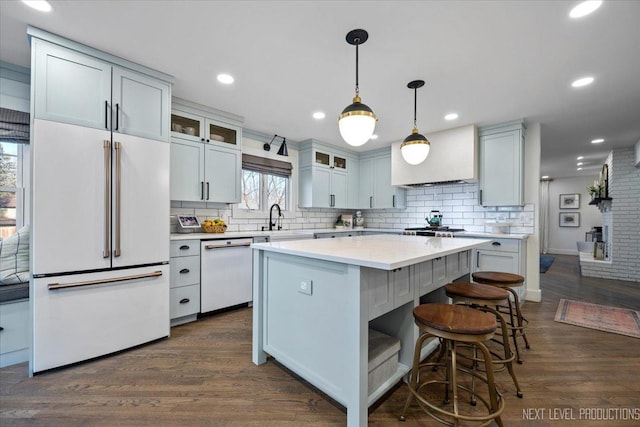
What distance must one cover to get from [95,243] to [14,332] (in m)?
0.89

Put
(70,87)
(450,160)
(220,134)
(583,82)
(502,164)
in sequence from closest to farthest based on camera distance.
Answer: (70,87) → (583,82) → (220,134) → (502,164) → (450,160)

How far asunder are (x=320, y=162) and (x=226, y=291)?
2.69 meters

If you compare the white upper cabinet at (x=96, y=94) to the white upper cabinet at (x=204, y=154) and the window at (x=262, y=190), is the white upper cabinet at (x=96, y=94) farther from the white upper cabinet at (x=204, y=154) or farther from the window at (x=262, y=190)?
the window at (x=262, y=190)

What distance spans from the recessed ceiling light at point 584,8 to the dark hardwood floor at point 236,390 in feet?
8.05

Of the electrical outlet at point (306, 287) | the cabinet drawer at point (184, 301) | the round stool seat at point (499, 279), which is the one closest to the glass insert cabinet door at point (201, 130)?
the cabinet drawer at point (184, 301)

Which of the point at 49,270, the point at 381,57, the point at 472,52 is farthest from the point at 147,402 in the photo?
the point at 472,52

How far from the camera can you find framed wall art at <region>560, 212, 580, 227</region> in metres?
8.34

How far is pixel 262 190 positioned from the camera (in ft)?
14.7

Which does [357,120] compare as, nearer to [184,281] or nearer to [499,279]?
[499,279]

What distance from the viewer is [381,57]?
229 cm

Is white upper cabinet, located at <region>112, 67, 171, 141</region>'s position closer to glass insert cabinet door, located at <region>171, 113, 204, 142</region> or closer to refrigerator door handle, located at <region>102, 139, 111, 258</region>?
refrigerator door handle, located at <region>102, 139, 111, 258</region>

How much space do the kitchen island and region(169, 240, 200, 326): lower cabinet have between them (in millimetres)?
1179

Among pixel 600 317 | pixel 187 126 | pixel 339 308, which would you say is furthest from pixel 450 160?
pixel 187 126

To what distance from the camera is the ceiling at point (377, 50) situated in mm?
1801
